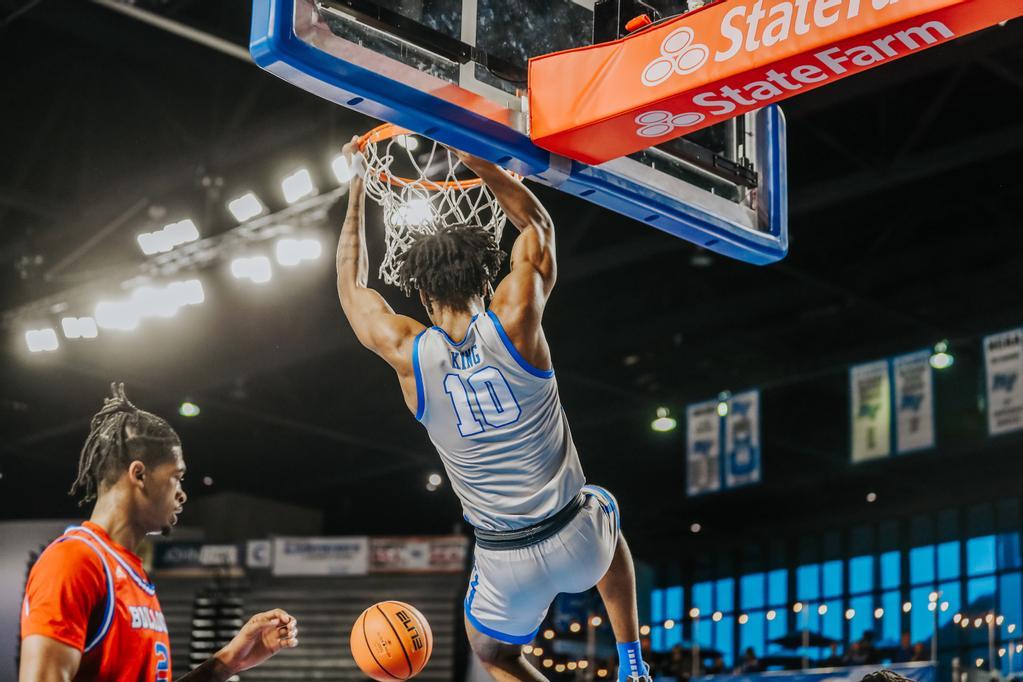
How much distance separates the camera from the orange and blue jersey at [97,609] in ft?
11.4

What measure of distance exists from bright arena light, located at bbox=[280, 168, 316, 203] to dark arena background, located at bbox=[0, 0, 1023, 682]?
0.15ft

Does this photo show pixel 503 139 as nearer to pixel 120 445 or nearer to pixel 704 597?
pixel 120 445

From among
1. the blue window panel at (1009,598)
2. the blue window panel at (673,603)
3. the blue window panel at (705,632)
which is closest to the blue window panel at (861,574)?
the blue window panel at (1009,598)

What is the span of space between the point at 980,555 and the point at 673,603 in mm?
9034

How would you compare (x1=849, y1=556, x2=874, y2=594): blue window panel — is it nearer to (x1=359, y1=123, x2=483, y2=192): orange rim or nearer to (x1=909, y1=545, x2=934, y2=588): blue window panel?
(x1=909, y1=545, x2=934, y2=588): blue window panel

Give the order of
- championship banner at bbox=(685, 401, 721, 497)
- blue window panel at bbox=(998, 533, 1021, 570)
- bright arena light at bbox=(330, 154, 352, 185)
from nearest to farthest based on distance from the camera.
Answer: bright arena light at bbox=(330, 154, 352, 185) → championship banner at bbox=(685, 401, 721, 497) → blue window panel at bbox=(998, 533, 1021, 570)

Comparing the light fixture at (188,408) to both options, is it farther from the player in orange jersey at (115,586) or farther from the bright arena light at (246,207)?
the player in orange jersey at (115,586)

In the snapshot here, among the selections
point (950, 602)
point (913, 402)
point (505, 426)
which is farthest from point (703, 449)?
point (505, 426)

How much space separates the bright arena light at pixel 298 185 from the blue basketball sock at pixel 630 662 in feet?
29.8

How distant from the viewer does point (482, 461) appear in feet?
15.5

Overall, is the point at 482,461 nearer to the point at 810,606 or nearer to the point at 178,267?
the point at 178,267

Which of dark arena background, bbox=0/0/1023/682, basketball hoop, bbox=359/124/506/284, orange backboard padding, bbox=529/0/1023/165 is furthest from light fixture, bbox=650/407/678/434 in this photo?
orange backboard padding, bbox=529/0/1023/165

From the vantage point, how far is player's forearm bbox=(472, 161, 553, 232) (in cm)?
482

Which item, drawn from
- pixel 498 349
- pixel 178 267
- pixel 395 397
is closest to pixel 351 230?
pixel 498 349
